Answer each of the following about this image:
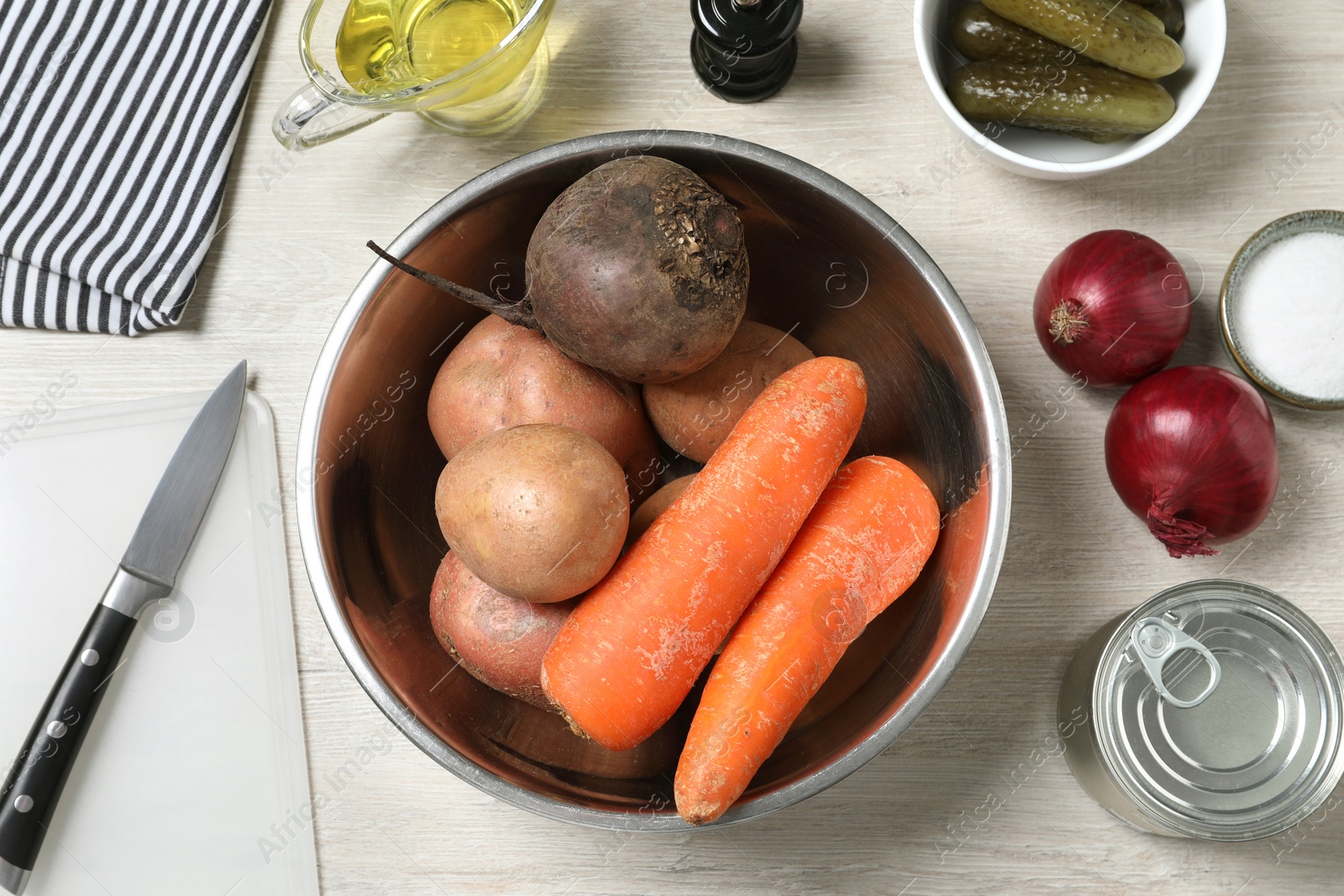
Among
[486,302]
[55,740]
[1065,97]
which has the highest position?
[1065,97]

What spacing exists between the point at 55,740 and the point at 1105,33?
4.69 feet

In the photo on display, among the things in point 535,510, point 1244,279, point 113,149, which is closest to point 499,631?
point 535,510

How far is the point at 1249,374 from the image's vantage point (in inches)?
40.7

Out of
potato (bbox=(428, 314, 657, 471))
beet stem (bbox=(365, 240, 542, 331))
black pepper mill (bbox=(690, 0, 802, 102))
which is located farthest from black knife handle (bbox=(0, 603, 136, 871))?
black pepper mill (bbox=(690, 0, 802, 102))

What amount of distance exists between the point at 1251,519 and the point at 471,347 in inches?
34.6

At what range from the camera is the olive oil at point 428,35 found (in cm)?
111

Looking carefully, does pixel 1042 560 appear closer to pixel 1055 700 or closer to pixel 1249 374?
pixel 1055 700

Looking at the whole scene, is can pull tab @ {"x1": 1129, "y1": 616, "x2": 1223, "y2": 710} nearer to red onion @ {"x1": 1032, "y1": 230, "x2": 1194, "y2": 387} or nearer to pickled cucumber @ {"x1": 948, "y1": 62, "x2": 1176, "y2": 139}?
red onion @ {"x1": 1032, "y1": 230, "x2": 1194, "y2": 387}

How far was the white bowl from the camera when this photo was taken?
39.9 inches

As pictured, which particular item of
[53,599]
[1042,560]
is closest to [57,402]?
[53,599]

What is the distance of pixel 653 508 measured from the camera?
98cm

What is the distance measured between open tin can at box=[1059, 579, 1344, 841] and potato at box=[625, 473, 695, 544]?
483 millimetres

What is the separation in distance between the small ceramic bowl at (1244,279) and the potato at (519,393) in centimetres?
69

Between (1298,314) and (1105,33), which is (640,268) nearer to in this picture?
(1105,33)
